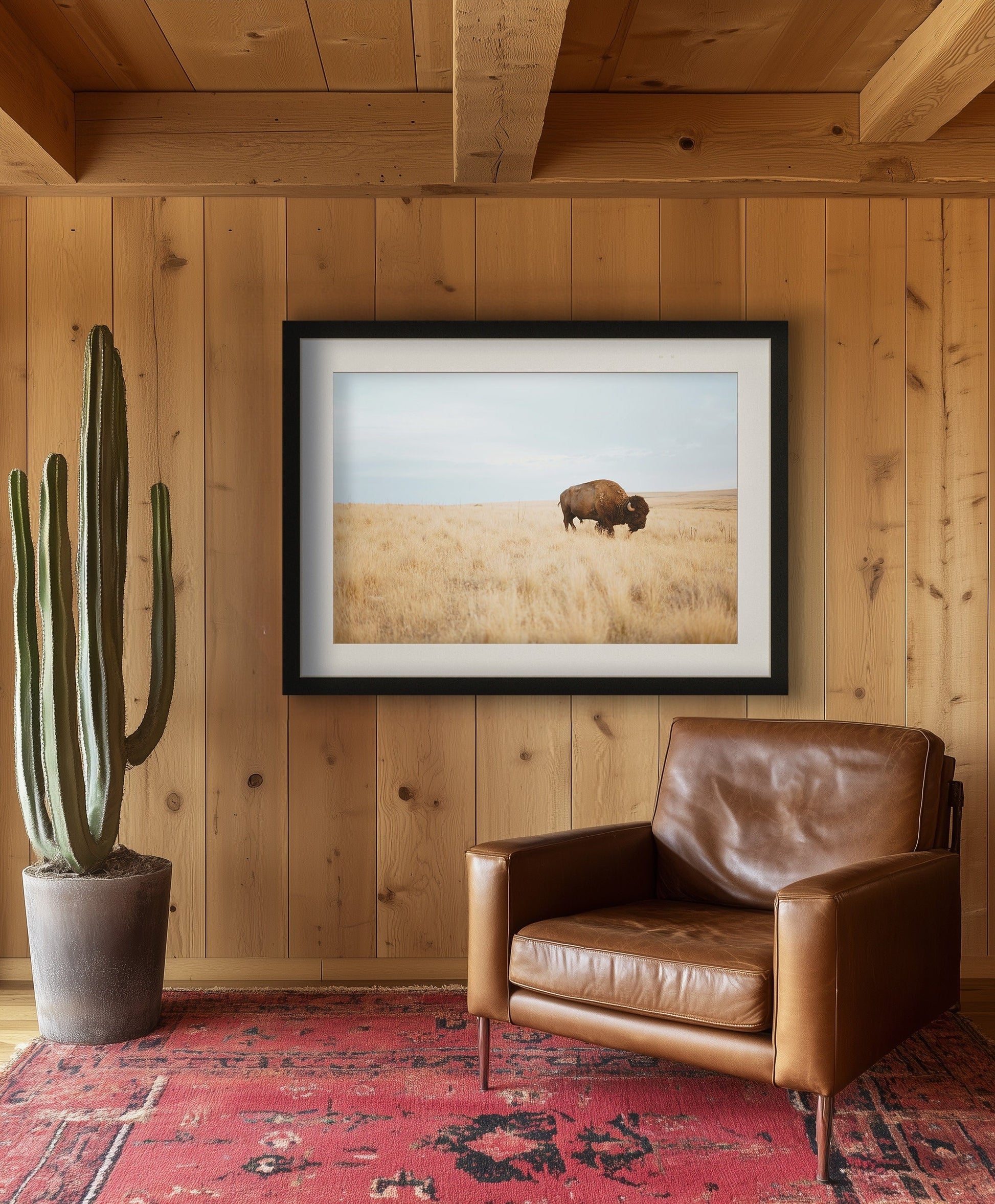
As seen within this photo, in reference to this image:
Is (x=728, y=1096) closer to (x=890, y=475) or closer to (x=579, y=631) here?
(x=579, y=631)

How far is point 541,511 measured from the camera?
2.97 m

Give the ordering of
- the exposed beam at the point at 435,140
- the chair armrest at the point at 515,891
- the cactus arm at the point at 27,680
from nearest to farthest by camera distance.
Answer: the chair armrest at the point at 515,891, the cactus arm at the point at 27,680, the exposed beam at the point at 435,140

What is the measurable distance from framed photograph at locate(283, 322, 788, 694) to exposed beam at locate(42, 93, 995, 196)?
445 millimetres

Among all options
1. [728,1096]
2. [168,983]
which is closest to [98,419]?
[168,983]

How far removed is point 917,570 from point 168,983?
2469 millimetres

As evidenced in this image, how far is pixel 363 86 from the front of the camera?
2787mm

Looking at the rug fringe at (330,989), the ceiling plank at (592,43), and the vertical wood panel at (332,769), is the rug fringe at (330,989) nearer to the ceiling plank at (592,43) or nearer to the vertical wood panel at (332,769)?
the vertical wood panel at (332,769)

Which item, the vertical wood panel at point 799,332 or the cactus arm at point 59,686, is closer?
the cactus arm at point 59,686

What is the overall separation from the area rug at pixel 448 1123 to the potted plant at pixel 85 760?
14 cm

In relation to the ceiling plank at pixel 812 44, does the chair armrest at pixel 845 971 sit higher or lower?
lower

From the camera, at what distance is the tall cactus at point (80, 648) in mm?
2453

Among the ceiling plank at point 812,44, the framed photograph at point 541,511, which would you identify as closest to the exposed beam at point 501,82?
the framed photograph at point 541,511

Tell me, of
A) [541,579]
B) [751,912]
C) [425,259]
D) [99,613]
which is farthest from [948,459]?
[99,613]

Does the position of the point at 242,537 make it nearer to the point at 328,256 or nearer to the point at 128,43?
the point at 328,256
